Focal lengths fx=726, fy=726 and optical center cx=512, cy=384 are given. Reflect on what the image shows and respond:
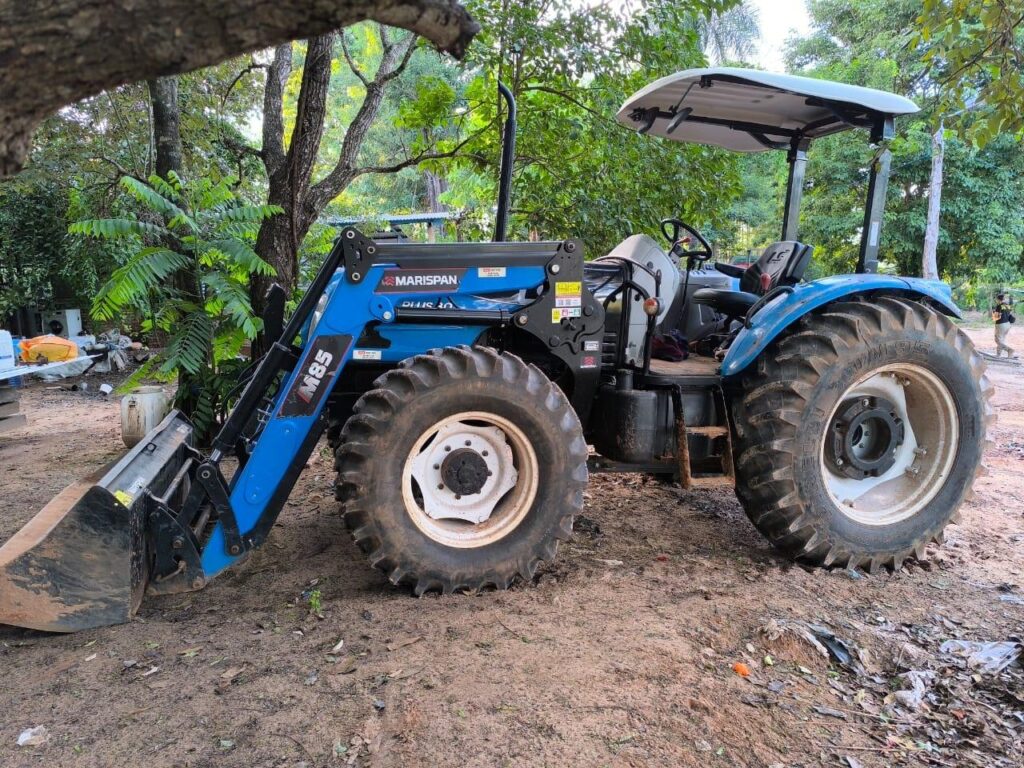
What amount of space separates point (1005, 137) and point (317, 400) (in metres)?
20.3

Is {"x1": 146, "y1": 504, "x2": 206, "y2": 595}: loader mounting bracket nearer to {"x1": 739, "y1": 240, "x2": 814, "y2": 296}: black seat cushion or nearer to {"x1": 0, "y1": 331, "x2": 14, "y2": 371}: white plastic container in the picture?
{"x1": 739, "y1": 240, "x2": 814, "y2": 296}: black seat cushion

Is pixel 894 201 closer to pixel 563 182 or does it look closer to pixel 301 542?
pixel 563 182

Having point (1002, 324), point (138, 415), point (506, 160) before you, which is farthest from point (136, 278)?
point (1002, 324)

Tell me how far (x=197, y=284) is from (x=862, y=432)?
212 inches

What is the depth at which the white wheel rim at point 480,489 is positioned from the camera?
11.9ft

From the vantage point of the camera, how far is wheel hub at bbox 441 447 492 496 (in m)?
3.62

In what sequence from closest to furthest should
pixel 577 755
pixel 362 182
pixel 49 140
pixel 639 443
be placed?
1. pixel 577 755
2. pixel 639 443
3. pixel 49 140
4. pixel 362 182

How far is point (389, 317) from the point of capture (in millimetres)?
3715

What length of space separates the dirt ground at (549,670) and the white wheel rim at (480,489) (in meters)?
0.34

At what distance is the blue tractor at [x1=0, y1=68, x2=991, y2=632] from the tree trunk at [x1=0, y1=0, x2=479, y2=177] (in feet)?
6.50

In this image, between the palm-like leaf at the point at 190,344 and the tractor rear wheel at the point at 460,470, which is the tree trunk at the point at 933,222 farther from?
the tractor rear wheel at the point at 460,470

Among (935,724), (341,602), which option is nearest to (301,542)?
(341,602)

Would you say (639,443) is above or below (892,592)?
above

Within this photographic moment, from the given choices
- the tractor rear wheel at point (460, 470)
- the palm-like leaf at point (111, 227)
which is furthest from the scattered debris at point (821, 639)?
the palm-like leaf at point (111, 227)
